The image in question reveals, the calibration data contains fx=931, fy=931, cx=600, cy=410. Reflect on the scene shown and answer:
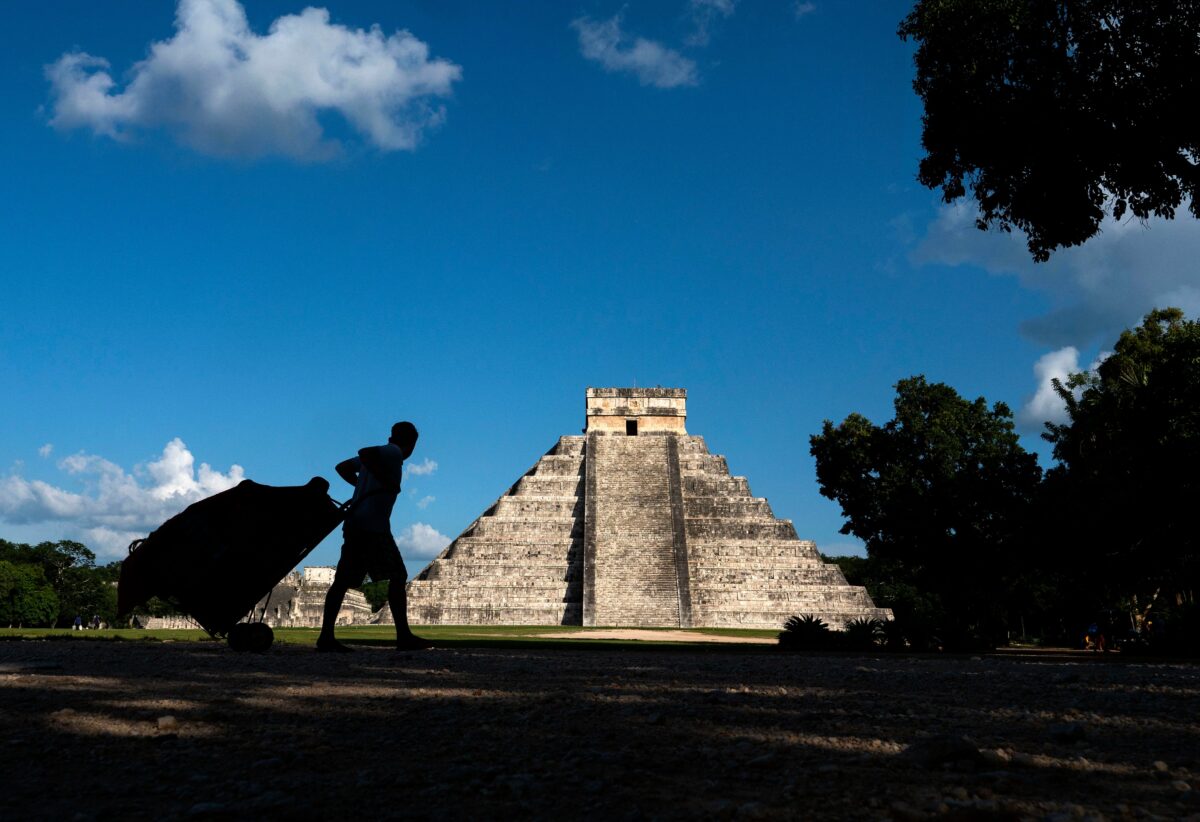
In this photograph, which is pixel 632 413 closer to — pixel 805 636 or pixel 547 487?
pixel 547 487

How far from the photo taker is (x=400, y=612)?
929 cm

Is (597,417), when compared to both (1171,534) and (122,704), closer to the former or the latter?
(1171,534)

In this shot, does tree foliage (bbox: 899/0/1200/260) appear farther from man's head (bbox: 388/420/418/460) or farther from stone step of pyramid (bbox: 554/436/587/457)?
stone step of pyramid (bbox: 554/436/587/457)

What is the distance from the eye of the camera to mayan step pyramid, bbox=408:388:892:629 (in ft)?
114

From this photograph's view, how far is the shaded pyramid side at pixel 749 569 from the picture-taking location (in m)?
34.8

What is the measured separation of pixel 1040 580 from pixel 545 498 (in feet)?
72.4

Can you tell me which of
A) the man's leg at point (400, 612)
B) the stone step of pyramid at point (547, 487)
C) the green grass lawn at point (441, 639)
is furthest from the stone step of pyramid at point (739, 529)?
the man's leg at point (400, 612)

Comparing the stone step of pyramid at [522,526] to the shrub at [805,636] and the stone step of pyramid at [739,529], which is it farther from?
the shrub at [805,636]

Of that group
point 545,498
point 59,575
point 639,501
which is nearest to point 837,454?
point 639,501

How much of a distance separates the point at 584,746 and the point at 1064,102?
13.4 metres

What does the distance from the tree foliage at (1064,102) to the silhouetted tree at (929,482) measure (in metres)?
18.2

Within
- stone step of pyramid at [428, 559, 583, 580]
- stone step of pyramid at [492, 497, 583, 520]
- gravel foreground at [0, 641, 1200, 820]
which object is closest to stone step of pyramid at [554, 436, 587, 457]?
stone step of pyramid at [492, 497, 583, 520]

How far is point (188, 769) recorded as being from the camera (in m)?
3.74

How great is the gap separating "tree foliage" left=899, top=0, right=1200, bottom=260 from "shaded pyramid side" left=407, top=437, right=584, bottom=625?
23.6 metres
